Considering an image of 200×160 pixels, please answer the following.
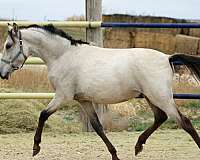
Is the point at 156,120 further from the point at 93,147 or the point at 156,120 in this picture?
the point at 93,147

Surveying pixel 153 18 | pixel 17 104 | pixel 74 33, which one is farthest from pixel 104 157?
pixel 153 18

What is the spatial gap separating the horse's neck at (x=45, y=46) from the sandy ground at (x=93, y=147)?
103 centimetres

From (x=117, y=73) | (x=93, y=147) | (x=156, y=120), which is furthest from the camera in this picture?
(x=93, y=147)

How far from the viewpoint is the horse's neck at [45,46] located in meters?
6.22

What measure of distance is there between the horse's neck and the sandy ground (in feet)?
3.37

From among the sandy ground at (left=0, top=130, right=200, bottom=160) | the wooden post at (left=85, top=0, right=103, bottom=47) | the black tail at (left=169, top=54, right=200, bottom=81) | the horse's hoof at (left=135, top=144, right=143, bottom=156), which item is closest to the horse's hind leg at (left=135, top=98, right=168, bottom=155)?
the horse's hoof at (left=135, top=144, right=143, bottom=156)

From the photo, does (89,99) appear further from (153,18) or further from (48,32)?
(153,18)

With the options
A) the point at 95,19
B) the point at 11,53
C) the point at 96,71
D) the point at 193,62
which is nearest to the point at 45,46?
the point at 11,53

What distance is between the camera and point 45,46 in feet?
20.5

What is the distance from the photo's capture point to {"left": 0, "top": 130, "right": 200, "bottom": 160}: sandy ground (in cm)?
637

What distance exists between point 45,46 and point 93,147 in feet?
4.51

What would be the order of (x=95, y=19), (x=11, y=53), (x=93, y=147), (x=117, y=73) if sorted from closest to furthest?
(x=117, y=73) < (x=11, y=53) < (x=93, y=147) < (x=95, y=19)

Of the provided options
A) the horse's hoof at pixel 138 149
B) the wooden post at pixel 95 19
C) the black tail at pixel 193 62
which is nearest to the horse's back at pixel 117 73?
the black tail at pixel 193 62

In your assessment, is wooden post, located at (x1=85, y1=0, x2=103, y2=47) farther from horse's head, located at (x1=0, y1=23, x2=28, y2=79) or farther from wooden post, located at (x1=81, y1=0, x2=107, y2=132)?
horse's head, located at (x1=0, y1=23, x2=28, y2=79)
